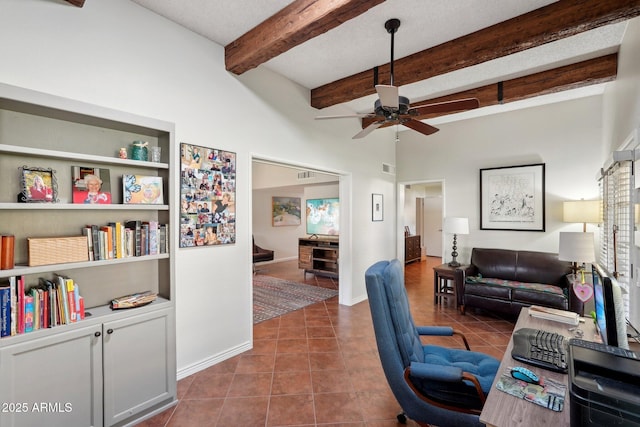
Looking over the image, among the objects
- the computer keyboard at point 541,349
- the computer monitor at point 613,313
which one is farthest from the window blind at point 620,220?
the computer monitor at point 613,313

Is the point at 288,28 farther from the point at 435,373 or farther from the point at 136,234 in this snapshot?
the point at 435,373

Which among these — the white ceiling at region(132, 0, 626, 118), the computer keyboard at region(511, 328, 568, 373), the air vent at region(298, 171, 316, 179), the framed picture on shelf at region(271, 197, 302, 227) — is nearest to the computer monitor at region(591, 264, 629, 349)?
the computer keyboard at region(511, 328, 568, 373)

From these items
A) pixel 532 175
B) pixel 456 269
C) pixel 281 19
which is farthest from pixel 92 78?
pixel 532 175

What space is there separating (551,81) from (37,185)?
15.8 ft

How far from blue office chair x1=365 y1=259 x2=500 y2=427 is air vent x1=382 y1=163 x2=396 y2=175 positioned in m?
3.89

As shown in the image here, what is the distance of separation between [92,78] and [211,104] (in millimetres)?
922

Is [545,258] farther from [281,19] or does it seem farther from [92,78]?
[92,78]

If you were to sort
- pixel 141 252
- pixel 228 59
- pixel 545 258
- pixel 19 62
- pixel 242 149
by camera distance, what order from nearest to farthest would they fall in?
pixel 19 62
pixel 141 252
pixel 228 59
pixel 242 149
pixel 545 258

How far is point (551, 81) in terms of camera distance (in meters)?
3.40

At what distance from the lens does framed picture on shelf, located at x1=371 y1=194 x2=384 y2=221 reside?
5.18 m

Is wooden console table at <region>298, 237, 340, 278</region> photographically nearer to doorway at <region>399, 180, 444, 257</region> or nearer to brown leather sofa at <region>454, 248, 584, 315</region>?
brown leather sofa at <region>454, 248, 584, 315</region>

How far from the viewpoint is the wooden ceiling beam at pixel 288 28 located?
200cm

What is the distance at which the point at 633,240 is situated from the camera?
2348 millimetres

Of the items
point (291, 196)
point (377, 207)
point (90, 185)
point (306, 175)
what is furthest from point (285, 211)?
point (90, 185)
